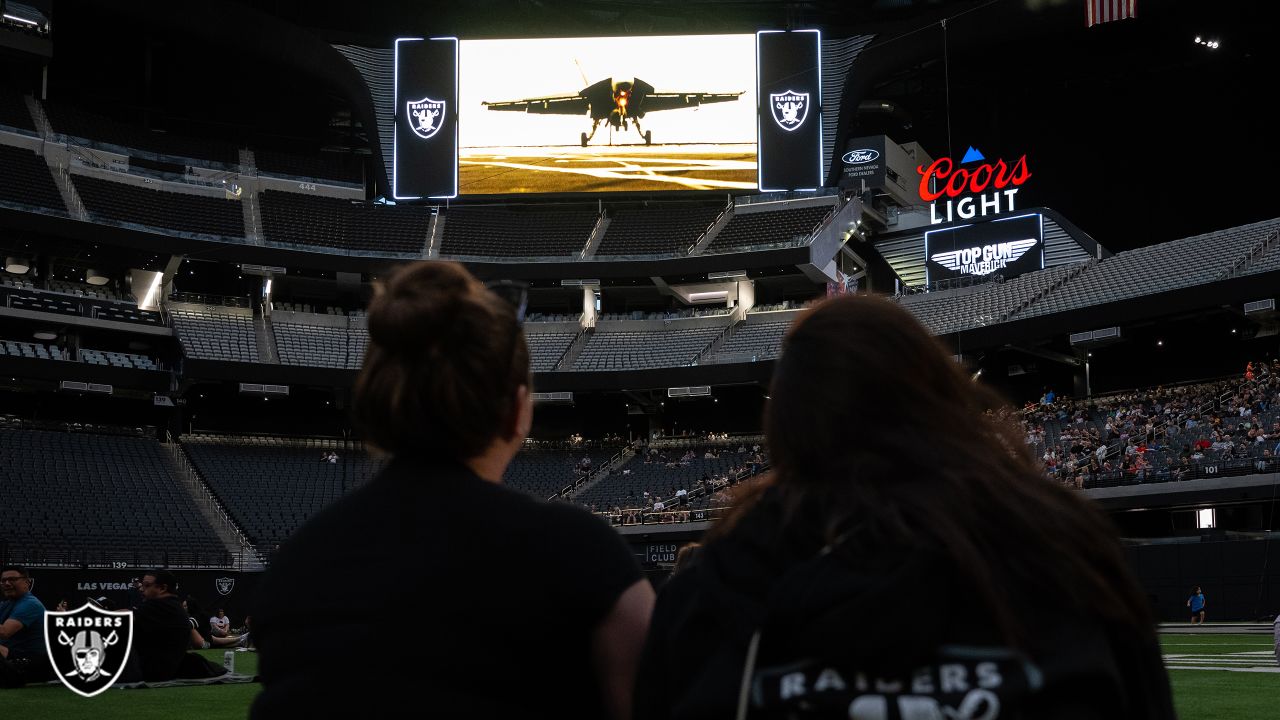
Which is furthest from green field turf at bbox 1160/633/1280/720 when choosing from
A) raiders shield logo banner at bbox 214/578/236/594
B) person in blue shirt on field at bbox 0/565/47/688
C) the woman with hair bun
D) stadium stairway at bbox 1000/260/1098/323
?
stadium stairway at bbox 1000/260/1098/323

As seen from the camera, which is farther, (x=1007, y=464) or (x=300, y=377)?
(x=300, y=377)

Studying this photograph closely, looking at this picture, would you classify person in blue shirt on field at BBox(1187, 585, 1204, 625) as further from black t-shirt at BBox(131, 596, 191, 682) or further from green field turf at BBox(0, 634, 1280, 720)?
black t-shirt at BBox(131, 596, 191, 682)

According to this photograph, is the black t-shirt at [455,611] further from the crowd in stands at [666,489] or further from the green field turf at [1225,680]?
the crowd in stands at [666,489]

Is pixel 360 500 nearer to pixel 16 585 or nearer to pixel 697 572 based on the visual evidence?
pixel 697 572

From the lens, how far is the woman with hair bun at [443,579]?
7.26 ft

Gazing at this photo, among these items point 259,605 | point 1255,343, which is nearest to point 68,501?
point 259,605

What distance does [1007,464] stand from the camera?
1.97 metres

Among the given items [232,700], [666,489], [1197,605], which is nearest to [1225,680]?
[232,700]

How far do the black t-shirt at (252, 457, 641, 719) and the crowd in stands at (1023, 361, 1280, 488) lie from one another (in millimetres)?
33097

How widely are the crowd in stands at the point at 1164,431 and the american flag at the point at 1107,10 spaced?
12.5 meters

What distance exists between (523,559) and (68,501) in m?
40.1

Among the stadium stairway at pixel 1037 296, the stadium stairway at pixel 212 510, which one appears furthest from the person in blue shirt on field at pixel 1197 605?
the stadium stairway at pixel 212 510

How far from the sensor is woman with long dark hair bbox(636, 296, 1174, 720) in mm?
1740

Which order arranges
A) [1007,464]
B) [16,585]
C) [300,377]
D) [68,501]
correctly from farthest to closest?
[300,377] → [68,501] → [16,585] → [1007,464]
